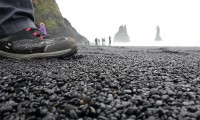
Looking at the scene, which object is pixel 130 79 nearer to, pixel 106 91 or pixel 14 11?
pixel 106 91

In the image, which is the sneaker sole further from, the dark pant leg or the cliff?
the cliff

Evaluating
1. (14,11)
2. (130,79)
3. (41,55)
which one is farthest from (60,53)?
(130,79)


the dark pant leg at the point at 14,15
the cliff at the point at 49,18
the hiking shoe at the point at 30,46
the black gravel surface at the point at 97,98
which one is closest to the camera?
the black gravel surface at the point at 97,98

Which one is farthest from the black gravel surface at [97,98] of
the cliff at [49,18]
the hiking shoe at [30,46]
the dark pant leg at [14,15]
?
the cliff at [49,18]

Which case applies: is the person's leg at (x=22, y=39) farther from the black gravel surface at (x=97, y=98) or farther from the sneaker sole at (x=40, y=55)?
the black gravel surface at (x=97, y=98)

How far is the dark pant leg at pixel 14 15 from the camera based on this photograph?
2.90m

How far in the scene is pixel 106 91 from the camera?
1.65 meters

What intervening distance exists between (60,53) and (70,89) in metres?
1.66

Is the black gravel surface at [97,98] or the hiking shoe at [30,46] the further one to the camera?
the hiking shoe at [30,46]

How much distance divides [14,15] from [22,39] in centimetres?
41

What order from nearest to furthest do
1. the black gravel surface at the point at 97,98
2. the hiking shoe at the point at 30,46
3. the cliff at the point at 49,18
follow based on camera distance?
the black gravel surface at the point at 97,98
the hiking shoe at the point at 30,46
the cliff at the point at 49,18

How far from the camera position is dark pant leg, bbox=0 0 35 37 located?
9.51ft

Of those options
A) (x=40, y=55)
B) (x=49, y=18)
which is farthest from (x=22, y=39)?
(x=49, y=18)

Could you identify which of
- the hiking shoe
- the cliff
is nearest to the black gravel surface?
the hiking shoe
